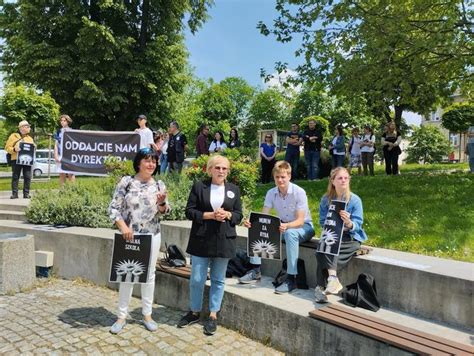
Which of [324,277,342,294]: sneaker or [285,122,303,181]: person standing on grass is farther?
[285,122,303,181]: person standing on grass

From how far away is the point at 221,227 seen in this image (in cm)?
464

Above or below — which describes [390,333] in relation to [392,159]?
below

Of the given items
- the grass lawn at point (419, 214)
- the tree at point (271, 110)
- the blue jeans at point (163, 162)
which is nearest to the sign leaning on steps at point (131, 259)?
the grass lawn at point (419, 214)

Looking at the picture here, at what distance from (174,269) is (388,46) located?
662 cm

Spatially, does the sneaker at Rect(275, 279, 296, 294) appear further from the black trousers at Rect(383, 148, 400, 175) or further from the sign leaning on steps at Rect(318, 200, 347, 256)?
the black trousers at Rect(383, 148, 400, 175)

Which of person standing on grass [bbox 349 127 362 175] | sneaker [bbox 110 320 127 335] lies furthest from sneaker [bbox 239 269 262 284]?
person standing on grass [bbox 349 127 362 175]

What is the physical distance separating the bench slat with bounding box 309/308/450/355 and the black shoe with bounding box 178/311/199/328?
1.51m

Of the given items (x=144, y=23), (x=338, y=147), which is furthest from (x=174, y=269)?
(x=144, y=23)

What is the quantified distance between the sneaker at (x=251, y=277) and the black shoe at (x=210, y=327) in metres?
0.72

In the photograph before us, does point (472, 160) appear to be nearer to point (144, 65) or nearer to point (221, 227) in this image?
point (221, 227)

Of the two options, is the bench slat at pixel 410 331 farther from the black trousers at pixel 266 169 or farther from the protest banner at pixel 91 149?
the black trousers at pixel 266 169

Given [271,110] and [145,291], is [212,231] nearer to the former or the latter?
[145,291]

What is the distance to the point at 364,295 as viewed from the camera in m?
4.46

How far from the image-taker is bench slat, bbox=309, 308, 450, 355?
11.0 feet
